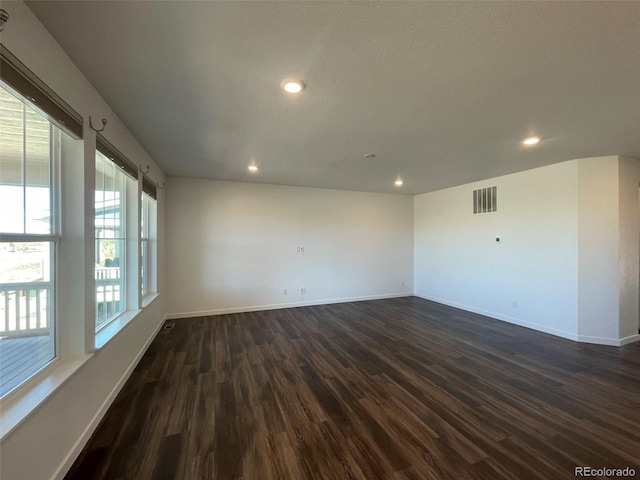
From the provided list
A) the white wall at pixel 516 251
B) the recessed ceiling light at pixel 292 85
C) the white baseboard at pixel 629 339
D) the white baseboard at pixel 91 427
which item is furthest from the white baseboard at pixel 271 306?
the recessed ceiling light at pixel 292 85

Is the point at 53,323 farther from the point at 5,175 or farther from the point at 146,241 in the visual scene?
the point at 146,241

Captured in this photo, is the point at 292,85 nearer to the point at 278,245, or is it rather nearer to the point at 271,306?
the point at 278,245

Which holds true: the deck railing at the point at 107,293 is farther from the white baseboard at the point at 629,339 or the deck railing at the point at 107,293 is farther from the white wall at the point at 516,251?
the white baseboard at the point at 629,339

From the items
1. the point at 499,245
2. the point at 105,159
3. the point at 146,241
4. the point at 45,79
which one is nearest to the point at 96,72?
the point at 45,79

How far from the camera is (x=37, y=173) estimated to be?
150cm

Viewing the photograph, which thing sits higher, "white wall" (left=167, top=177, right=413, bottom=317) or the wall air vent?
the wall air vent

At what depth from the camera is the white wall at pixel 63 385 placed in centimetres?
120

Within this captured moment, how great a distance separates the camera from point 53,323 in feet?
5.41

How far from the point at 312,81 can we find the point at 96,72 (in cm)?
149

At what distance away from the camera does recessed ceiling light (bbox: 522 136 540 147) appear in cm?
285

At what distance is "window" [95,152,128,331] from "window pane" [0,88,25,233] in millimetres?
759

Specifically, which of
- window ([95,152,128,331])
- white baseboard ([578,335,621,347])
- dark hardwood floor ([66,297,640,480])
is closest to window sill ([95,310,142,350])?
window ([95,152,128,331])

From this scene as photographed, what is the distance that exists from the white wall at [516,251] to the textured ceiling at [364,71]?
1.06 m

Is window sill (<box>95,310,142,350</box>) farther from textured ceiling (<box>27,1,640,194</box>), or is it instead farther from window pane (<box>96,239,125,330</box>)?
textured ceiling (<box>27,1,640,194</box>)
